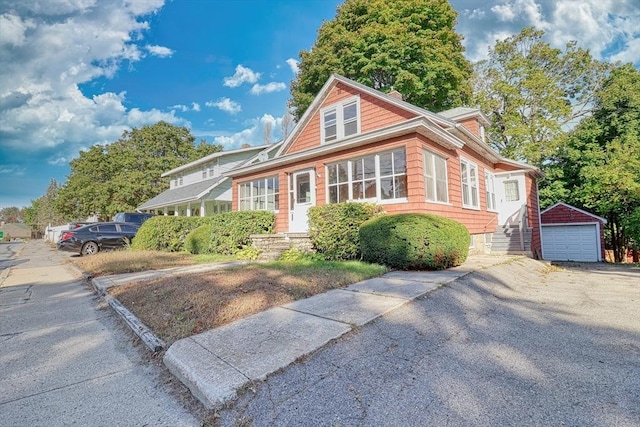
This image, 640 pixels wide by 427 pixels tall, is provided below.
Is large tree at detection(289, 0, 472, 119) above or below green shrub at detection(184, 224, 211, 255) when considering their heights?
above

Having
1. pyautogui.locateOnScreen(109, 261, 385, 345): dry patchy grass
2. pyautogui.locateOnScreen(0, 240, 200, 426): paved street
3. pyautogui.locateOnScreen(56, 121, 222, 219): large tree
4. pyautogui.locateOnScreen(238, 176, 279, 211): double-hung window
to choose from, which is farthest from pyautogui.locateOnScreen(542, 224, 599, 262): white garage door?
pyautogui.locateOnScreen(56, 121, 222, 219): large tree

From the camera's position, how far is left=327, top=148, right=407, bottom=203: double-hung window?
900 cm

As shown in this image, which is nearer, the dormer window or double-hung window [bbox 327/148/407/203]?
double-hung window [bbox 327/148/407/203]

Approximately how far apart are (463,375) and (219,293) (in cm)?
350

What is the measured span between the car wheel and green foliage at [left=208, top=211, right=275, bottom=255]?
6.85 m

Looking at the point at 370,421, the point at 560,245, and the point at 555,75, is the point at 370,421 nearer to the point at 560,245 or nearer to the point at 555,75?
the point at 560,245

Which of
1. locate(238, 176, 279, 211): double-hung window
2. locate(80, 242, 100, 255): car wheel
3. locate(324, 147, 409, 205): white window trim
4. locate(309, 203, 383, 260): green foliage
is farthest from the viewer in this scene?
locate(80, 242, 100, 255): car wheel

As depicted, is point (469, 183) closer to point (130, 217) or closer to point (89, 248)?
point (89, 248)

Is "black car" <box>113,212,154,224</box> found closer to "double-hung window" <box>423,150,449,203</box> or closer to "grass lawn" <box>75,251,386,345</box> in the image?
"grass lawn" <box>75,251,386,345</box>

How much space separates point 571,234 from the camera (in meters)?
17.6

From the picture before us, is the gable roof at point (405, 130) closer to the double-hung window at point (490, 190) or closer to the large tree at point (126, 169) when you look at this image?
the double-hung window at point (490, 190)

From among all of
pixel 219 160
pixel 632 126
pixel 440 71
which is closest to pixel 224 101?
pixel 219 160

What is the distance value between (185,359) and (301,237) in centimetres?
744

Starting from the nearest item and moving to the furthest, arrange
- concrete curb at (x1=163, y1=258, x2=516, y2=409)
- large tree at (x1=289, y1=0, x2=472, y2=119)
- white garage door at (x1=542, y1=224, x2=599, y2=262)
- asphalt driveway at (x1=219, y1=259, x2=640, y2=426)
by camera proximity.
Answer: asphalt driveway at (x1=219, y1=259, x2=640, y2=426), concrete curb at (x1=163, y1=258, x2=516, y2=409), white garage door at (x1=542, y1=224, x2=599, y2=262), large tree at (x1=289, y1=0, x2=472, y2=119)
